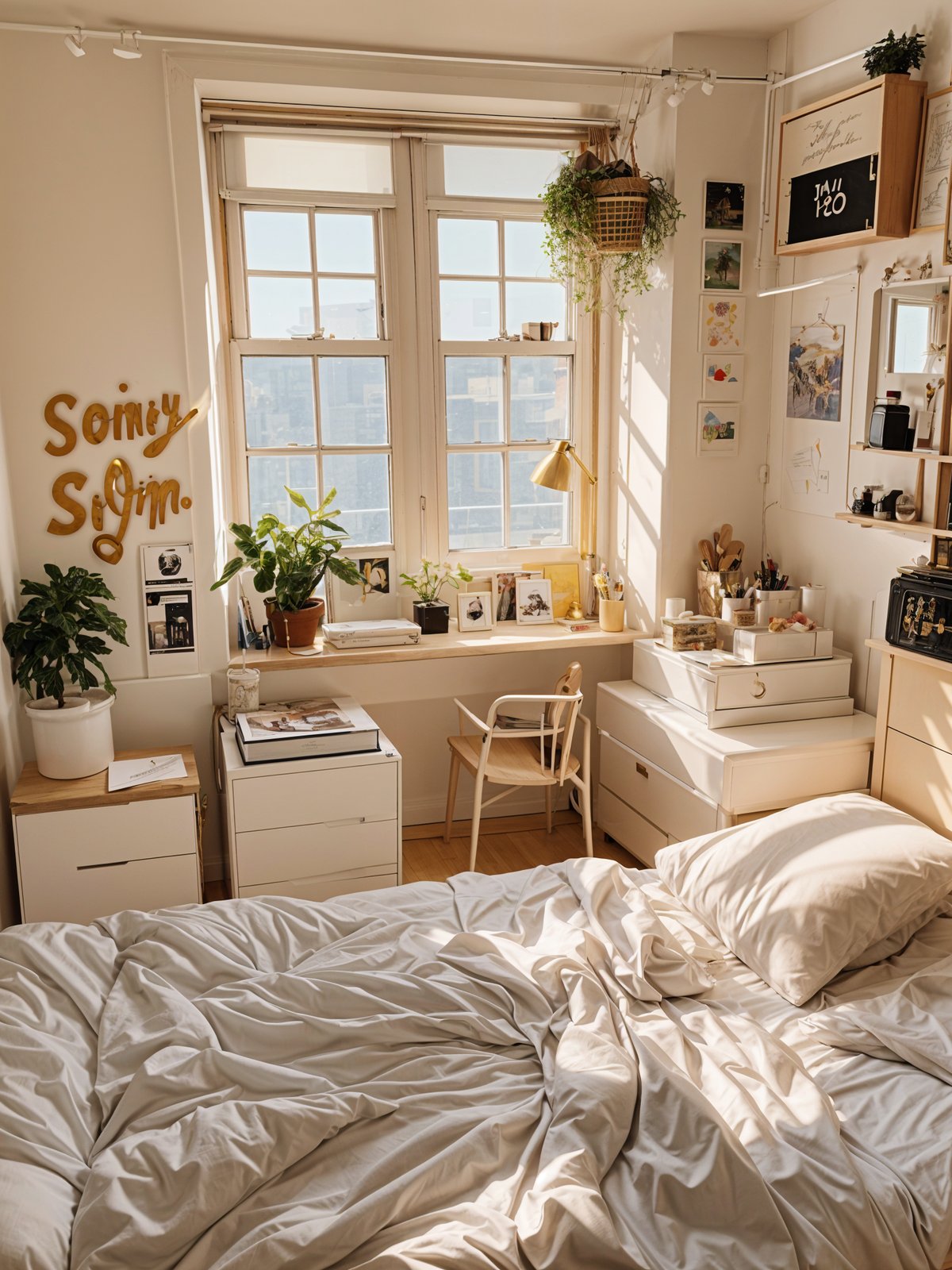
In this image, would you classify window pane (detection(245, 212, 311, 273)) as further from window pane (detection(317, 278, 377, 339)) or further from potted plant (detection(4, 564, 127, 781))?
potted plant (detection(4, 564, 127, 781))

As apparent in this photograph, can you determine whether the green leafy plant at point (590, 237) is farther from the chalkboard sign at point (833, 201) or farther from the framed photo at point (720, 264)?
Result: the chalkboard sign at point (833, 201)

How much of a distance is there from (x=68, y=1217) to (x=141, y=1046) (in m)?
0.38

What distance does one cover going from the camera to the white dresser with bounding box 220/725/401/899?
3252 mm

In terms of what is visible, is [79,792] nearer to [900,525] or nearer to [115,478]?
[115,478]

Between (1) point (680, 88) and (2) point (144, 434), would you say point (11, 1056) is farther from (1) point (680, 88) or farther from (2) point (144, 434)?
(1) point (680, 88)

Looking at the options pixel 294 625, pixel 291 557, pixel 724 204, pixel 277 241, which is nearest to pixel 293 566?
pixel 291 557

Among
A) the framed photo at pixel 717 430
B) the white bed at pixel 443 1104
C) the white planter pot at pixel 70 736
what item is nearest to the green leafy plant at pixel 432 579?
the framed photo at pixel 717 430

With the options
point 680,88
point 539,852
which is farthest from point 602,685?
point 680,88

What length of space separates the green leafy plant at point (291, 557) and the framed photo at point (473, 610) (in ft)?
1.37

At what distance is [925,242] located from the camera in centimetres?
296

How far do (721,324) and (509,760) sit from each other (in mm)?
1674

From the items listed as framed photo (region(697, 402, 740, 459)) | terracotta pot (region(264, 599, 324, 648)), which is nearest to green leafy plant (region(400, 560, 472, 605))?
terracotta pot (region(264, 599, 324, 648))

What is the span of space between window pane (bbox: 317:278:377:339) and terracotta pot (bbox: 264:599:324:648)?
3.29 ft

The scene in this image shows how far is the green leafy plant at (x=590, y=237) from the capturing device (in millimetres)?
3584
